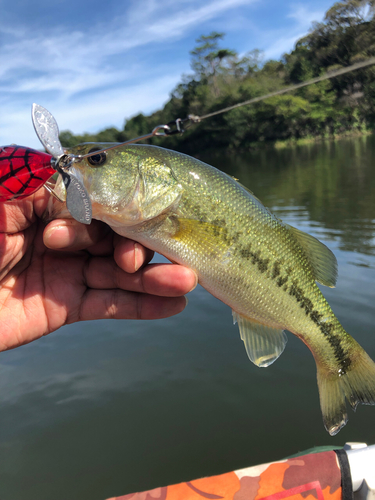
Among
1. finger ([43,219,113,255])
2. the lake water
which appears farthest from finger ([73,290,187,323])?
the lake water

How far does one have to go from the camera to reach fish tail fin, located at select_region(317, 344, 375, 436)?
93.6 inches

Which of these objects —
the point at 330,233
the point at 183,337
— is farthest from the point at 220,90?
the point at 183,337

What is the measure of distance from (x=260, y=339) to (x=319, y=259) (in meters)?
0.72

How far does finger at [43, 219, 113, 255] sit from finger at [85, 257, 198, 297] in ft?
0.87

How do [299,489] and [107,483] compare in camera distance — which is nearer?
[299,489]

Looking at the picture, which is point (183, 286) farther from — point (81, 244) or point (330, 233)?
point (330, 233)

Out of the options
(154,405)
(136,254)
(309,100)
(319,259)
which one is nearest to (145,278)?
(136,254)

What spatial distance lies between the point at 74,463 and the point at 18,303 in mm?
2256

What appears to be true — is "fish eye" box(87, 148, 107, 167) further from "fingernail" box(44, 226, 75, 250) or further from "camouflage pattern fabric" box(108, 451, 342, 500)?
"camouflage pattern fabric" box(108, 451, 342, 500)

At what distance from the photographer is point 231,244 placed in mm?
2297

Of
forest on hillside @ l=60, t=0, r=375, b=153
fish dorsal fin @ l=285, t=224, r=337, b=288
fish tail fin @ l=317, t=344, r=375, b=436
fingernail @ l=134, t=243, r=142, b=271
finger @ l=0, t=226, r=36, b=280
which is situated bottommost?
fish tail fin @ l=317, t=344, r=375, b=436

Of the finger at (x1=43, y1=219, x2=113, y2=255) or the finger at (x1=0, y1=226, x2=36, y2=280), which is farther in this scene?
the finger at (x1=0, y1=226, x2=36, y2=280)

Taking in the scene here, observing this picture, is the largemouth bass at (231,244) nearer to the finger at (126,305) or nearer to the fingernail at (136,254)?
the fingernail at (136,254)

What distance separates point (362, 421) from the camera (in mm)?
4035
